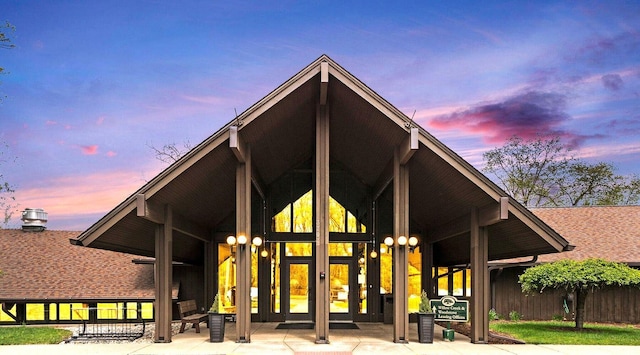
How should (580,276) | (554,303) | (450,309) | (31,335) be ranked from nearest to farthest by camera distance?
(450,309)
(580,276)
(31,335)
(554,303)

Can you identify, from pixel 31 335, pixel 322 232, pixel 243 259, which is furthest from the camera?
pixel 31 335

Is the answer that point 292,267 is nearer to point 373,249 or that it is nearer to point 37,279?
point 373,249

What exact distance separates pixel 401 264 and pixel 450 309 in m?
1.69

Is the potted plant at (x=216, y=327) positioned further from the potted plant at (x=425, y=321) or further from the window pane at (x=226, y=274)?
the window pane at (x=226, y=274)

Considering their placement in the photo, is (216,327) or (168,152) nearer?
(216,327)

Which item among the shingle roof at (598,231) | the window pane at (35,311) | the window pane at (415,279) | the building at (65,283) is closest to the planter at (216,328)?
the building at (65,283)

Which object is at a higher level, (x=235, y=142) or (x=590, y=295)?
(x=235, y=142)

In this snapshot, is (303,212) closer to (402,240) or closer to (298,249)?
(298,249)

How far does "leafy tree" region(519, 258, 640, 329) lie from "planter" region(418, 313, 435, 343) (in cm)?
378

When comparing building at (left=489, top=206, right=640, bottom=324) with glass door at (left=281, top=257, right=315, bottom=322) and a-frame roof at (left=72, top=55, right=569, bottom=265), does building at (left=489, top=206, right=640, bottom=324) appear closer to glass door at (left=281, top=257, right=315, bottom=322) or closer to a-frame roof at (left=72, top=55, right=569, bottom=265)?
a-frame roof at (left=72, top=55, right=569, bottom=265)

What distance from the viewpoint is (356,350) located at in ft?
38.8

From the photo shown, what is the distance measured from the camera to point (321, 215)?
12625mm

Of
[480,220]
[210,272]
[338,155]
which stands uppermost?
[338,155]

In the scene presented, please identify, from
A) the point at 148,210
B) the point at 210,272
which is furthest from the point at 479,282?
the point at 210,272
